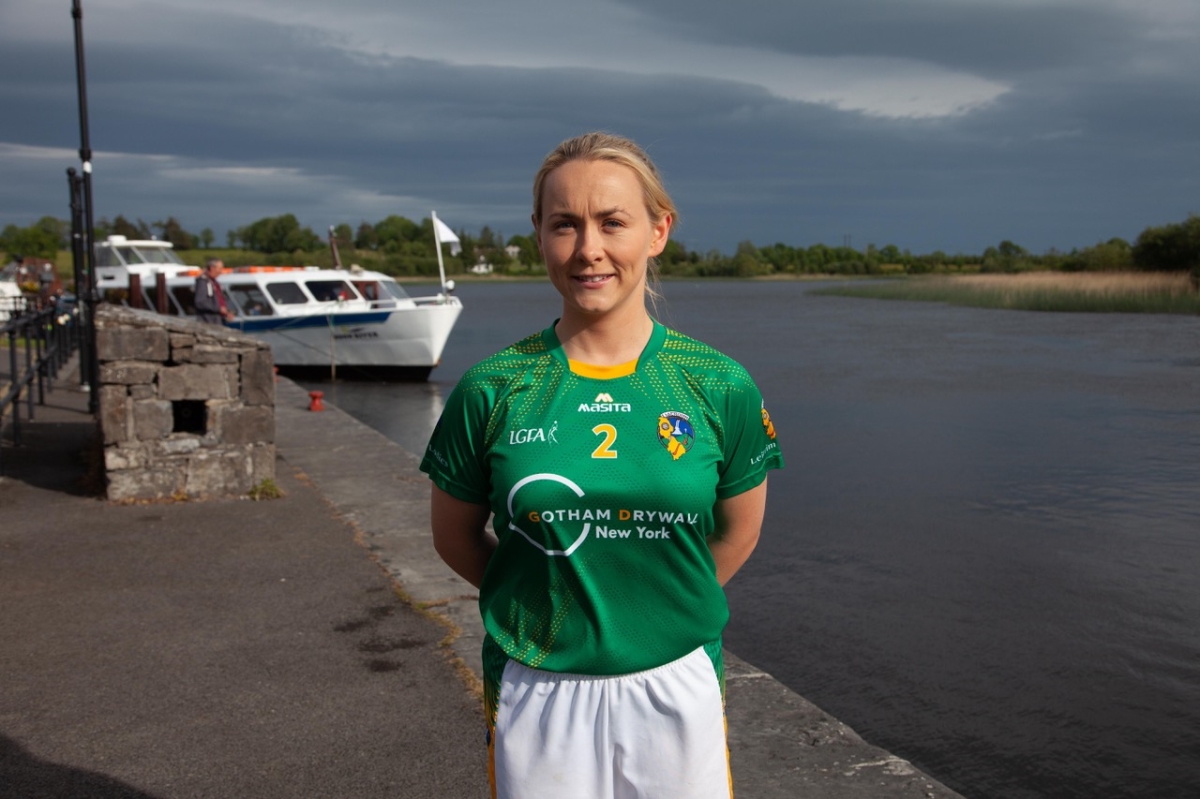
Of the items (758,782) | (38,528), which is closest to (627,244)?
(758,782)

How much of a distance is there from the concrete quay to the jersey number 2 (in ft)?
6.68

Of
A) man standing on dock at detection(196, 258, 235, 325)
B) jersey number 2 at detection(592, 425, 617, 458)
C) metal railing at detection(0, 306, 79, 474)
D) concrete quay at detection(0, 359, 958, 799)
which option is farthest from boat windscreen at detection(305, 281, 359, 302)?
jersey number 2 at detection(592, 425, 617, 458)

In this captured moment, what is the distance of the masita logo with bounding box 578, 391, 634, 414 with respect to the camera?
209cm

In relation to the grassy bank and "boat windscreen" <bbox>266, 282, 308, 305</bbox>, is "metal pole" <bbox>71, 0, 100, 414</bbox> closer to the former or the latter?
"boat windscreen" <bbox>266, 282, 308, 305</bbox>

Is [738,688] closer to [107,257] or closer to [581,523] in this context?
[581,523]

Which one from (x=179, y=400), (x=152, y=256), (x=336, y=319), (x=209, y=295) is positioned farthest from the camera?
(x=152, y=256)

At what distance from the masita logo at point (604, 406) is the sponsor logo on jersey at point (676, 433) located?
0.07m

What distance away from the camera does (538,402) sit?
2.11 metres

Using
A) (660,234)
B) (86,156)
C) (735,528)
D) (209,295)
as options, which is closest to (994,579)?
(735,528)

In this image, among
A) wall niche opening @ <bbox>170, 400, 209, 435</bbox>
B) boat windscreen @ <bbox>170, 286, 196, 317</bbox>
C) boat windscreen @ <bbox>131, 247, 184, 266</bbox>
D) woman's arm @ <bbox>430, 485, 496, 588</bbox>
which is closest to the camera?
woman's arm @ <bbox>430, 485, 496, 588</bbox>

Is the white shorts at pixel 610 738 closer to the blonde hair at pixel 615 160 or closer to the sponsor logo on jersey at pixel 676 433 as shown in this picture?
the sponsor logo on jersey at pixel 676 433

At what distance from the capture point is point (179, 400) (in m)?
8.17

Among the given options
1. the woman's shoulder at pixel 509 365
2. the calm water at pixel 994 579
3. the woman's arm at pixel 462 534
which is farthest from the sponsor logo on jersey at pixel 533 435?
the calm water at pixel 994 579

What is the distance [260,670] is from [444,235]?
76.5 feet
